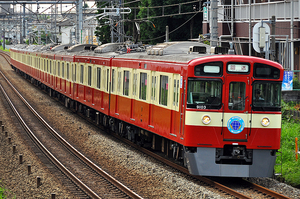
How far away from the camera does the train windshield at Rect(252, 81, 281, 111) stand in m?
9.70

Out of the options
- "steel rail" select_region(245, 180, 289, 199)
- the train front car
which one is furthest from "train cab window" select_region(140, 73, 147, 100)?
"steel rail" select_region(245, 180, 289, 199)

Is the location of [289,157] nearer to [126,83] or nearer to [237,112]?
[237,112]

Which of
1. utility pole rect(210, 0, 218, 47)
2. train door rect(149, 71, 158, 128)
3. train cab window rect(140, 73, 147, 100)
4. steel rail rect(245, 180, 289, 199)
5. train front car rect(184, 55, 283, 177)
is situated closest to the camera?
steel rail rect(245, 180, 289, 199)

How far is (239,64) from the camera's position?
383 inches

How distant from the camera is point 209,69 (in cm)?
973

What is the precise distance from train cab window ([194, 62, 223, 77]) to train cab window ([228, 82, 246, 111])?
34cm

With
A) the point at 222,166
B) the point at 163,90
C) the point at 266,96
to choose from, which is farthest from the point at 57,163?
the point at 266,96

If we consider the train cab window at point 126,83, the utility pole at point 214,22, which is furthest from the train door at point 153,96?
the utility pole at point 214,22

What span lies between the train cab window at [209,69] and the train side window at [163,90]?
148cm

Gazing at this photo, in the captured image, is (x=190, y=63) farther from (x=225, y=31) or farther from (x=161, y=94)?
(x=225, y=31)

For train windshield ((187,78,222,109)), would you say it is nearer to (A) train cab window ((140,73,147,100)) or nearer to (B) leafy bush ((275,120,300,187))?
(B) leafy bush ((275,120,300,187))

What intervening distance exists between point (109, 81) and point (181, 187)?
720cm

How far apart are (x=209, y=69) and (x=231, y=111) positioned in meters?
0.89

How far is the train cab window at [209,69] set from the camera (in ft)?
31.8
